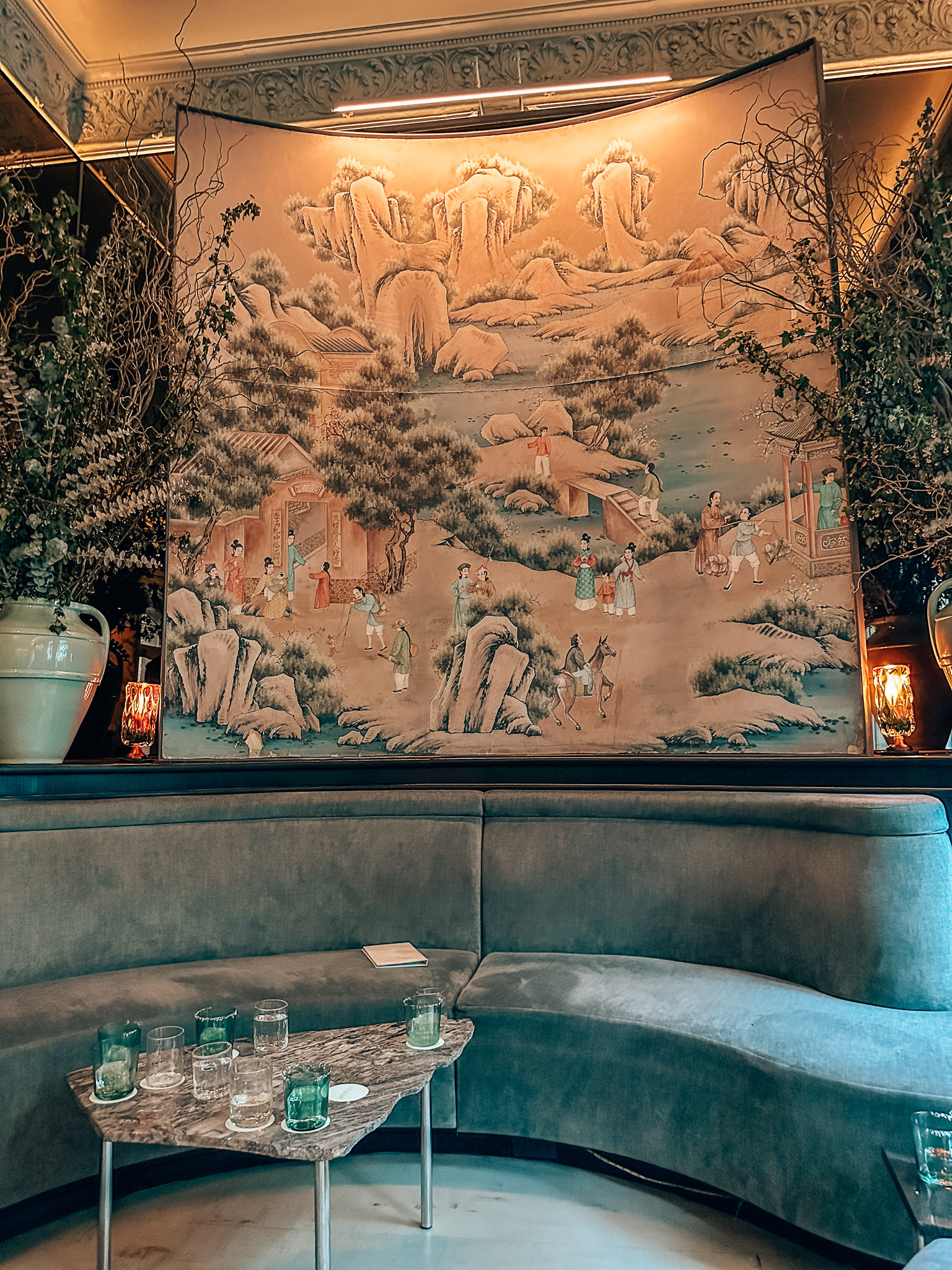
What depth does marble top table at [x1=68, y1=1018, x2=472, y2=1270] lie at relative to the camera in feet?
6.06

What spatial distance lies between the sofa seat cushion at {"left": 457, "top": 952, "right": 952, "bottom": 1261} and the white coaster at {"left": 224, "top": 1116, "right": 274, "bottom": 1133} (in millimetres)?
944

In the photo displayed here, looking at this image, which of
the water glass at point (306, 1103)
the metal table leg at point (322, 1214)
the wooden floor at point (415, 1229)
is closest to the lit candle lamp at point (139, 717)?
the wooden floor at point (415, 1229)

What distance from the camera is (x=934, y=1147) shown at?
1720 mm

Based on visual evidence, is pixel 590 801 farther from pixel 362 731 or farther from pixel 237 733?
pixel 237 733

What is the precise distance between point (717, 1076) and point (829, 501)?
2165 mm

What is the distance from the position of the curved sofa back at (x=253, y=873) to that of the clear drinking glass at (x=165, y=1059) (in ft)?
3.10

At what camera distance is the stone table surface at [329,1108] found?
1.86m

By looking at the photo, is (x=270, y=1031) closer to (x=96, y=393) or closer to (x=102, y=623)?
(x=102, y=623)

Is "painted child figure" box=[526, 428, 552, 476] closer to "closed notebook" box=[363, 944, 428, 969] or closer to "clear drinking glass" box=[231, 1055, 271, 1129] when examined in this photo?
"closed notebook" box=[363, 944, 428, 969]

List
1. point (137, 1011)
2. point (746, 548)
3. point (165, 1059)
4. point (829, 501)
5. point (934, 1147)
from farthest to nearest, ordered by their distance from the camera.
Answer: point (746, 548), point (829, 501), point (137, 1011), point (165, 1059), point (934, 1147)

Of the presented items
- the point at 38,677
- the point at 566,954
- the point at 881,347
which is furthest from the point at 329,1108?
the point at 881,347

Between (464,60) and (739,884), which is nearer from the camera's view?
(739,884)

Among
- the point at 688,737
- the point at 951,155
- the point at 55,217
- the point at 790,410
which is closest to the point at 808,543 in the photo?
the point at 790,410

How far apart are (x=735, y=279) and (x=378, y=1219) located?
3615mm
